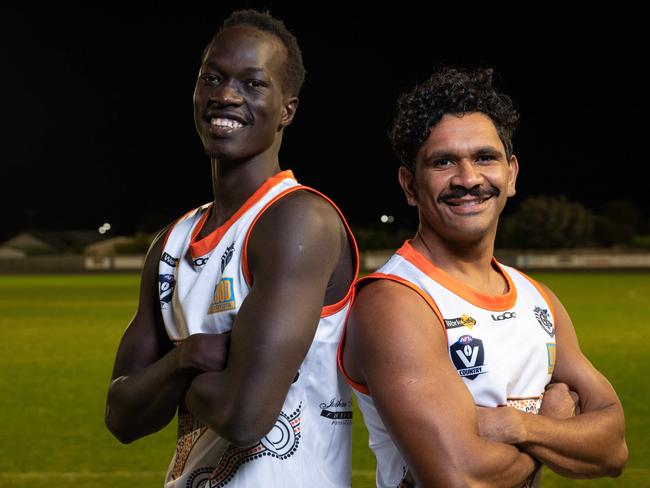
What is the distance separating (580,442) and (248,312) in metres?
1.11

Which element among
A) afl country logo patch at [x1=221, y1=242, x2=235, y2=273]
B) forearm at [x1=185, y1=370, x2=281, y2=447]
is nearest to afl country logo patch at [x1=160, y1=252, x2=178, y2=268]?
afl country logo patch at [x1=221, y1=242, x2=235, y2=273]

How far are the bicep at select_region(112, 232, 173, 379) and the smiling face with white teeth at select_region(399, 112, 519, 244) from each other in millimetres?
885

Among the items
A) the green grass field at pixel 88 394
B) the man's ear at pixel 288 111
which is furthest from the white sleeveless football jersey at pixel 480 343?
the green grass field at pixel 88 394

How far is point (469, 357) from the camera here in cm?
269

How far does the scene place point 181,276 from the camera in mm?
2711

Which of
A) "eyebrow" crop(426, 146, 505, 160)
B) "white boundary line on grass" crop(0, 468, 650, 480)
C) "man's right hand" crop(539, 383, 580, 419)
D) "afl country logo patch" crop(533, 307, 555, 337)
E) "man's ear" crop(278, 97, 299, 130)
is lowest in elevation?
"white boundary line on grass" crop(0, 468, 650, 480)

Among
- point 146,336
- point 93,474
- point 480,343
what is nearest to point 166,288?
point 146,336

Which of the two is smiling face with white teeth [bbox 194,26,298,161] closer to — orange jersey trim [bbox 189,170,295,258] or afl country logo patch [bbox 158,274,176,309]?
orange jersey trim [bbox 189,170,295,258]

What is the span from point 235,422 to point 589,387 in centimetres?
122

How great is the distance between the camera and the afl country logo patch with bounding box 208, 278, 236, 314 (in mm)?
2574

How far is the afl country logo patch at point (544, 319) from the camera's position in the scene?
9.45 ft

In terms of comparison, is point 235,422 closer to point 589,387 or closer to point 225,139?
point 225,139

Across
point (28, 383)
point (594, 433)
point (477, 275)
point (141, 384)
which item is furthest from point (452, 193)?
point (28, 383)

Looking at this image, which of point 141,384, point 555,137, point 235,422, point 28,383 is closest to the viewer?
point 235,422
